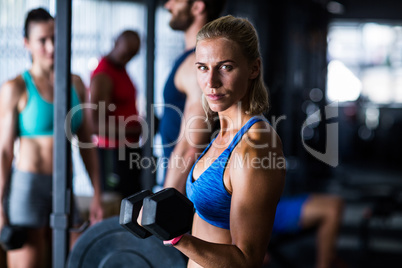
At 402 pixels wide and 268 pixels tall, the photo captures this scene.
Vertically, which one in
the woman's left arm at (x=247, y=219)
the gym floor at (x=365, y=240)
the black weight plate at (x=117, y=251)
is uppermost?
the woman's left arm at (x=247, y=219)

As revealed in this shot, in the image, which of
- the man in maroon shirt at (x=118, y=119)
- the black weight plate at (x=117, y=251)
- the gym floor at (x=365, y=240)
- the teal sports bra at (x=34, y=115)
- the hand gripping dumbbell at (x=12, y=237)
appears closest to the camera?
the black weight plate at (x=117, y=251)

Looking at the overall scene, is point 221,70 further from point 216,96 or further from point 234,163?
point 234,163

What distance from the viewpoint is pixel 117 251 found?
1.20 meters

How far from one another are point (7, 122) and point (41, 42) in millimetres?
331

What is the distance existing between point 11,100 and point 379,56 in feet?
28.9

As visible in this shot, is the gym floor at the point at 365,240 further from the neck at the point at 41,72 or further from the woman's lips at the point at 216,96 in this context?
the woman's lips at the point at 216,96

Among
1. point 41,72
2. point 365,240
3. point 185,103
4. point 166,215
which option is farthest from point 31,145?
point 365,240

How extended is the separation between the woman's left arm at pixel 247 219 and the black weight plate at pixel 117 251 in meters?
0.31

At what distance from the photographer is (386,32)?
9.04m

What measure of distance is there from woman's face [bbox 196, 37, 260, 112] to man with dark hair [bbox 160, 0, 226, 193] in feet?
1.42

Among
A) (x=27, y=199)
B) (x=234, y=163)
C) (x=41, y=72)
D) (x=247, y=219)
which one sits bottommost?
(x=27, y=199)

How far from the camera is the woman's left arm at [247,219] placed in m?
0.86

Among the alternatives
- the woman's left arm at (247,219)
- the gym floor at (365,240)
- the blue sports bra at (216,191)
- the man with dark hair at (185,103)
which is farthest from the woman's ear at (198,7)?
the gym floor at (365,240)

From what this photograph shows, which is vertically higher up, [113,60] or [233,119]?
[113,60]
